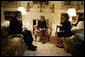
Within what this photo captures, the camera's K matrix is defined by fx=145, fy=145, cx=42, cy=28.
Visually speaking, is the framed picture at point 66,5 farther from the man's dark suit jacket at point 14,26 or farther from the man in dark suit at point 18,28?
the man's dark suit jacket at point 14,26

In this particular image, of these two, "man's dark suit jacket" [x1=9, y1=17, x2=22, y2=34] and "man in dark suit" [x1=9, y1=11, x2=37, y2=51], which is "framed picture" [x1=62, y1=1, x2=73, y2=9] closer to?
"man in dark suit" [x1=9, y1=11, x2=37, y2=51]

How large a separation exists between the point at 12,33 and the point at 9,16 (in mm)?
2962

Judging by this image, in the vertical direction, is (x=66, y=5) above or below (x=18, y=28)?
above

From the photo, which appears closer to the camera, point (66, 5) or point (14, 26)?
point (14, 26)

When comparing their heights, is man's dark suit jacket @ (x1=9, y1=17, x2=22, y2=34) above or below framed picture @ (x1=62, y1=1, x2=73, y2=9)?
below

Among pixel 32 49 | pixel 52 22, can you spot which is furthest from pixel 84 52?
pixel 52 22

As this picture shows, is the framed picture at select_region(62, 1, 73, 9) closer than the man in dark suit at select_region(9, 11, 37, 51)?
No

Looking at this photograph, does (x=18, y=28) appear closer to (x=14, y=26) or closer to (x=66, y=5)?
(x=14, y=26)

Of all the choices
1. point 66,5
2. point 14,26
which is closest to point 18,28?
point 14,26

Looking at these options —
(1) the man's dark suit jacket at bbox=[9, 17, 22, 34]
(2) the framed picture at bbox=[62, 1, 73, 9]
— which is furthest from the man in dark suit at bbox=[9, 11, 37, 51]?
(2) the framed picture at bbox=[62, 1, 73, 9]

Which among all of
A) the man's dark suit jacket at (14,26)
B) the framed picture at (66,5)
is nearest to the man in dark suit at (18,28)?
the man's dark suit jacket at (14,26)

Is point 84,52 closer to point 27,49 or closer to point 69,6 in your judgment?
point 27,49

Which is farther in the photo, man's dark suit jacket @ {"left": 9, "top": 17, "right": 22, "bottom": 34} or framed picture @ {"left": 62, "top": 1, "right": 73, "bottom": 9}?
framed picture @ {"left": 62, "top": 1, "right": 73, "bottom": 9}

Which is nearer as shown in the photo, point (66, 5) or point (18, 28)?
point (18, 28)
